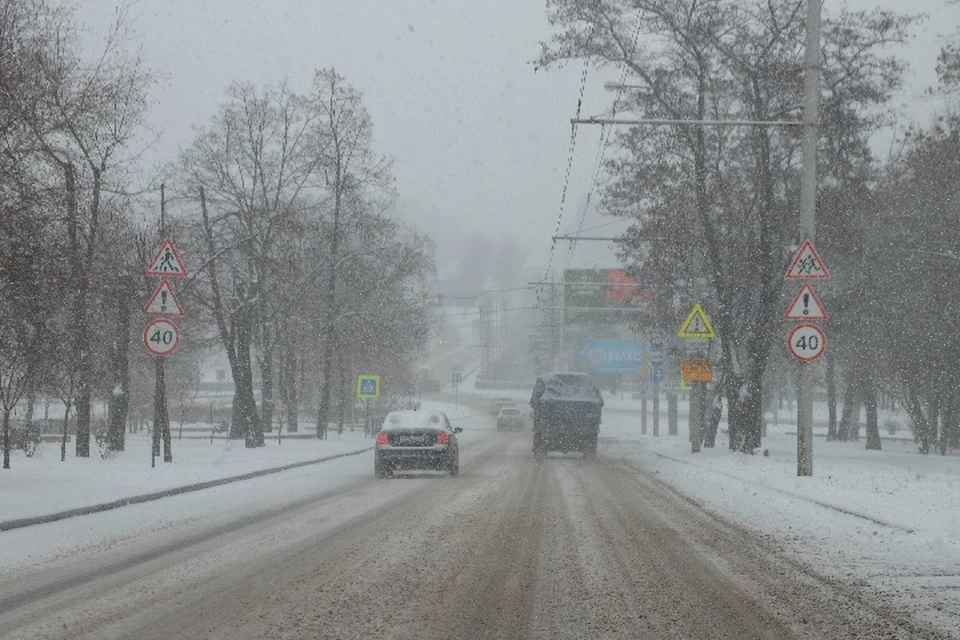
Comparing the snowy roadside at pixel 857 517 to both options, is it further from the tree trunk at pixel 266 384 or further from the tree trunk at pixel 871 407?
the tree trunk at pixel 266 384

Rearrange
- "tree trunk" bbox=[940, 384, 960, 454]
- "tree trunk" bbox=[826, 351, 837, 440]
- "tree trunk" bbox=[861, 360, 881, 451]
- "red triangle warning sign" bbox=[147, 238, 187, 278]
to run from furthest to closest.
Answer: "tree trunk" bbox=[826, 351, 837, 440] → "tree trunk" bbox=[861, 360, 881, 451] → "tree trunk" bbox=[940, 384, 960, 454] → "red triangle warning sign" bbox=[147, 238, 187, 278]

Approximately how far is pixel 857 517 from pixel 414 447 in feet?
35.5

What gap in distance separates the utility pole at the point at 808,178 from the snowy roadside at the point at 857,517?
2.22ft

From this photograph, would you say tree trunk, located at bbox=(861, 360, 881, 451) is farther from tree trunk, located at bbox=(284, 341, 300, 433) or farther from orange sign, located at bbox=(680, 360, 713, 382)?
tree trunk, located at bbox=(284, 341, 300, 433)

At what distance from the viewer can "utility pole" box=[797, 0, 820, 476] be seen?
20.2m

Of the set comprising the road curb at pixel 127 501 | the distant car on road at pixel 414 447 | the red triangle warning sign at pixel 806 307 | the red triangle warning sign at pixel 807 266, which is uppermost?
the red triangle warning sign at pixel 807 266

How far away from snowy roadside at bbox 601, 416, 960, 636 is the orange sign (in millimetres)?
3065

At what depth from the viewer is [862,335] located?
40688 mm

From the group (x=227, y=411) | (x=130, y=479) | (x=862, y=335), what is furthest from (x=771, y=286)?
(x=227, y=411)

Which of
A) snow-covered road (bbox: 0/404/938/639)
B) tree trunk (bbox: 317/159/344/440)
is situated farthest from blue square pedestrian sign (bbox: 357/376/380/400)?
snow-covered road (bbox: 0/404/938/639)

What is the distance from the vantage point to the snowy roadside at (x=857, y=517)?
9.34m

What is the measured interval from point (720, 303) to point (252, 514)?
19298 mm

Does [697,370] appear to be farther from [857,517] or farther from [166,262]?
[857,517]

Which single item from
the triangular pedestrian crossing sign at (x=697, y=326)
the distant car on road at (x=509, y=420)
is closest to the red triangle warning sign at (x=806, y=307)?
the triangular pedestrian crossing sign at (x=697, y=326)
